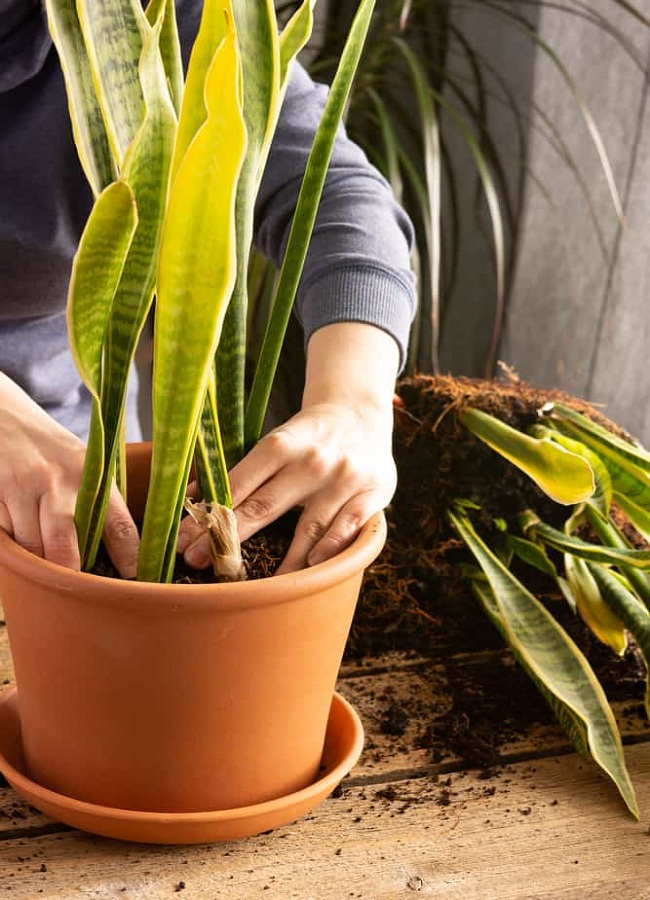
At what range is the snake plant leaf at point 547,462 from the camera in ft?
2.15

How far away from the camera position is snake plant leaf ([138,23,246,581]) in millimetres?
400

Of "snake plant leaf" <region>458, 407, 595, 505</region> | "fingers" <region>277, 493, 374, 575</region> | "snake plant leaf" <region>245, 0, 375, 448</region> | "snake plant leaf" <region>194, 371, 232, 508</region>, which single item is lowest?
"snake plant leaf" <region>458, 407, 595, 505</region>

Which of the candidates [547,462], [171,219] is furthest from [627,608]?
[171,219]

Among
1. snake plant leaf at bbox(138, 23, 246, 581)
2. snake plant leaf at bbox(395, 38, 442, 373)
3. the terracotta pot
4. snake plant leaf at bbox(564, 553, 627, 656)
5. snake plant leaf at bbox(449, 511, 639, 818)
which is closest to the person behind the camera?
snake plant leaf at bbox(138, 23, 246, 581)

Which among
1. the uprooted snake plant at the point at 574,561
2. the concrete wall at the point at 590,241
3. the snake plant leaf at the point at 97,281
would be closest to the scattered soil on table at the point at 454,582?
the uprooted snake plant at the point at 574,561

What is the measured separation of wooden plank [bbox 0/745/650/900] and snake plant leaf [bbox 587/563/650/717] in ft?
0.37

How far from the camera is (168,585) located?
1.61 ft

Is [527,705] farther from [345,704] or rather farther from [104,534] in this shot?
[104,534]

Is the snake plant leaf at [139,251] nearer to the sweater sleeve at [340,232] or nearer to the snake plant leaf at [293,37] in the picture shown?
the snake plant leaf at [293,37]

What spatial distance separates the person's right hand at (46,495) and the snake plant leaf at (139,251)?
0.02 metres

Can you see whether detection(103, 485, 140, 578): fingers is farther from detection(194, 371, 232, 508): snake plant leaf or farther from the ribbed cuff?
the ribbed cuff

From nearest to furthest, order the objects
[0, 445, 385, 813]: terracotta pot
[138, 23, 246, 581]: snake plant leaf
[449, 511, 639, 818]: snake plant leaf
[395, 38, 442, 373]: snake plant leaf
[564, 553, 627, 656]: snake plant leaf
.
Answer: [138, 23, 246, 581]: snake plant leaf < [0, 445, 385, 813]: terracotta pot < [449, 511, 639, 818]: snake plant leaf < [564, 553, 627, 656]: snake plant leaf < [395, 38, 442, 373]: snake plant leaf

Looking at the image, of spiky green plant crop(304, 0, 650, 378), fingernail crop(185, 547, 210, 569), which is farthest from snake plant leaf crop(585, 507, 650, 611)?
spiky green plant crop(304, 0, 650, 378)

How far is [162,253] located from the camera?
45cm
